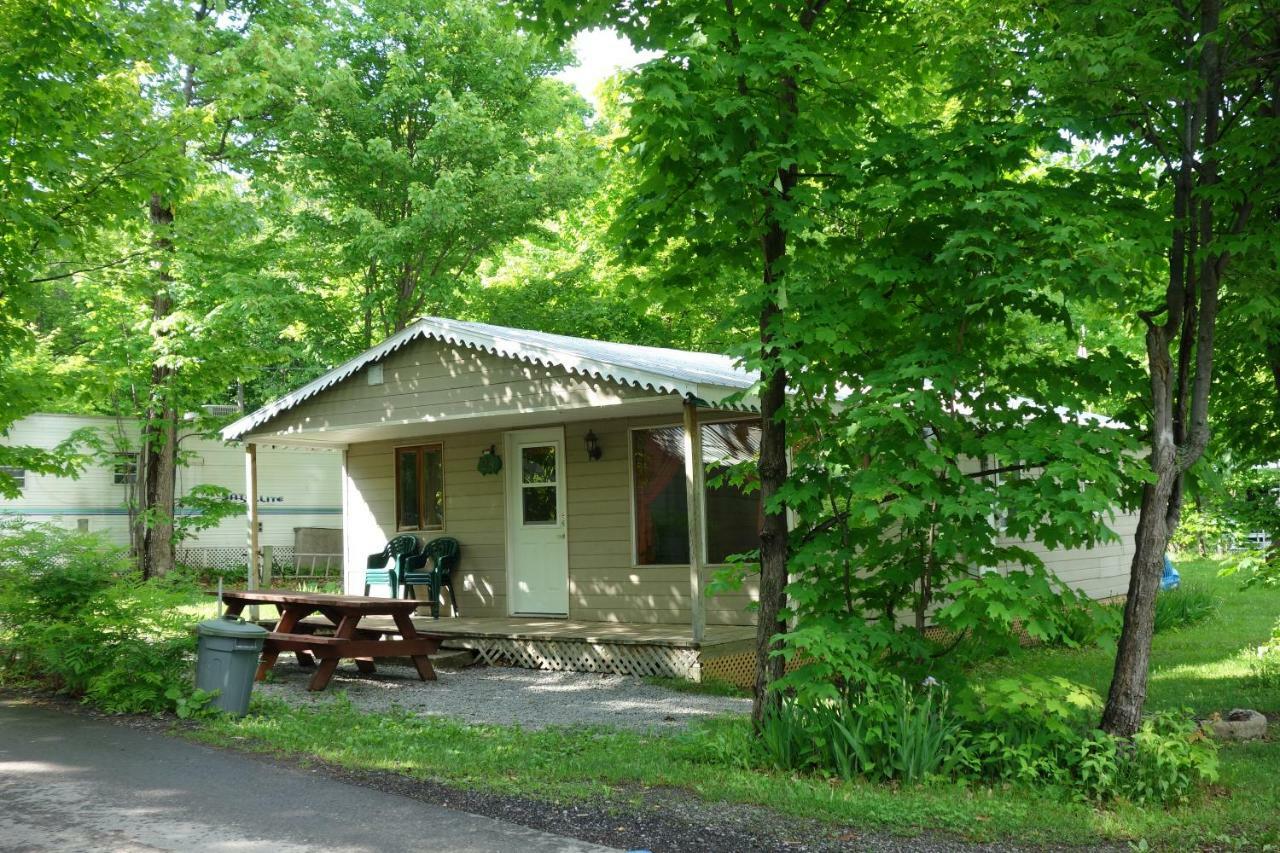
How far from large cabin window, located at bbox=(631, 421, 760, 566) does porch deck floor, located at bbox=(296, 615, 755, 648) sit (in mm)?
815

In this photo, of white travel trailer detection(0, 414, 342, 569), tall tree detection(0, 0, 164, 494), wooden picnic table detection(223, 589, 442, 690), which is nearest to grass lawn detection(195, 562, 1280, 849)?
wooden picnic table detection(223, 589, 442, 690)

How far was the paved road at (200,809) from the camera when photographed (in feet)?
16.6

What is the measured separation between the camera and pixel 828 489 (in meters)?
6.48

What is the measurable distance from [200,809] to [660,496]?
7007mm

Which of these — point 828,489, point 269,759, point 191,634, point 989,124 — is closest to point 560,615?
point 191,634

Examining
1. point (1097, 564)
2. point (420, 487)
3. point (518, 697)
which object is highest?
point (420, 487)

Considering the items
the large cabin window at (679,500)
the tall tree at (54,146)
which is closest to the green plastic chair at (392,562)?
the large cabin window at (679,500)

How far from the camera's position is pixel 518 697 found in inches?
378

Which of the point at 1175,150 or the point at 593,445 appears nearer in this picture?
the point at 1175,150

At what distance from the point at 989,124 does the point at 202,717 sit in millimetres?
6904

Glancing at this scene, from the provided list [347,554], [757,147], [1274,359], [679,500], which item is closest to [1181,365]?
[1274,359]

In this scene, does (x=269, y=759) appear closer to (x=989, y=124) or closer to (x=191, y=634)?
(x=191, y=634)

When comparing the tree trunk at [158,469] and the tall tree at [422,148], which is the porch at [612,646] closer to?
the tree trunk at [158,469]

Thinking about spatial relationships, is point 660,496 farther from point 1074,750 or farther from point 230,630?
point 1074,750
